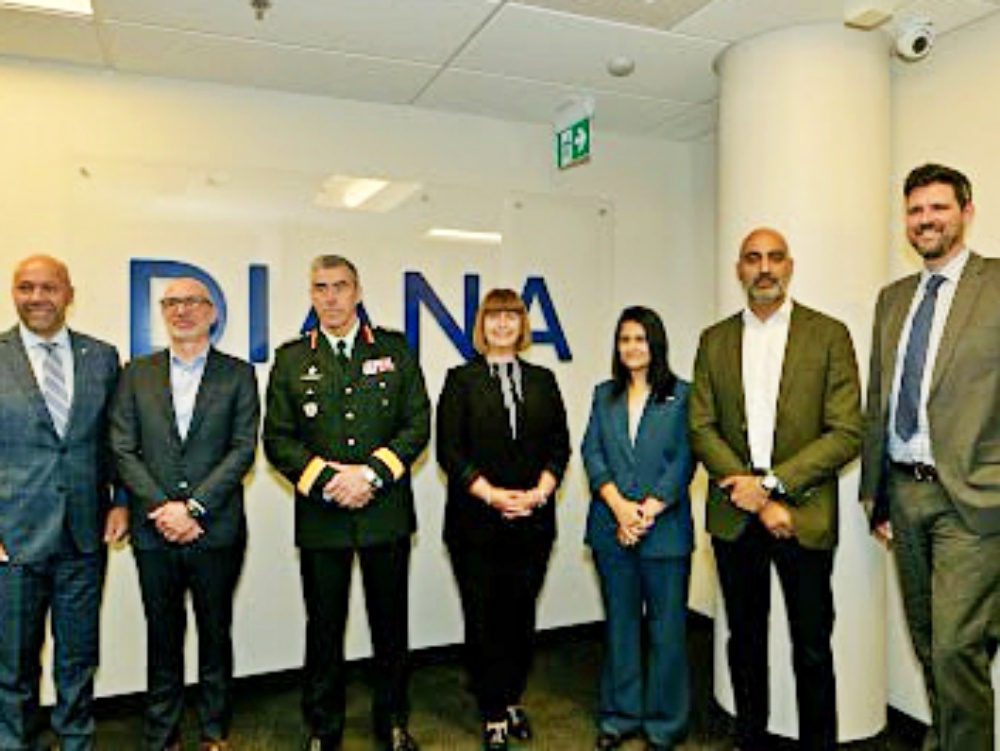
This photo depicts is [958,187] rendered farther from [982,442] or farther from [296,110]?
[296,110]

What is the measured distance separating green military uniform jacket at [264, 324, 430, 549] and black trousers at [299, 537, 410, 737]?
0.27 feet

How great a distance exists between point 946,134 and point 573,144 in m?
1.64

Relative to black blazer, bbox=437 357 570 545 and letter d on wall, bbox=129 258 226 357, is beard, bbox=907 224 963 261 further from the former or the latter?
letter d on wall, bbox=129 258 226 357

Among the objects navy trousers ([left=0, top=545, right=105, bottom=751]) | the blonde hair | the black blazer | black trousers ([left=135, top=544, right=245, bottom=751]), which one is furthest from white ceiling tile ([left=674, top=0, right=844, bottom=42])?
navy trousers ([left=0, top=545, right=105, bottom=751])

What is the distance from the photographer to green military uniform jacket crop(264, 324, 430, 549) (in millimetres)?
3021

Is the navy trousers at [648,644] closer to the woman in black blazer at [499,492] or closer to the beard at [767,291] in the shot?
the woman in black blazer at [499,492]

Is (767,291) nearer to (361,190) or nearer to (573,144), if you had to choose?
(573,144)

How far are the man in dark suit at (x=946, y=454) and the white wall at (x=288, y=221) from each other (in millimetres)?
2010

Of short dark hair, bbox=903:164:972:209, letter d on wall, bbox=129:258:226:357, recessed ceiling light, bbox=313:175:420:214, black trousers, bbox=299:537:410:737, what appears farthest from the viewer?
recessed ceiling light, bbox=313:175:420:214

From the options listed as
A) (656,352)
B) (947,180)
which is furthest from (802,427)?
(947,180)

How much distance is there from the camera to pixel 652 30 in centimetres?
329

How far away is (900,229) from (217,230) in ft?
9.66

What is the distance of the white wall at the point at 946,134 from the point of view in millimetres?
3127

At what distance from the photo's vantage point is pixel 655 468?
307cm
